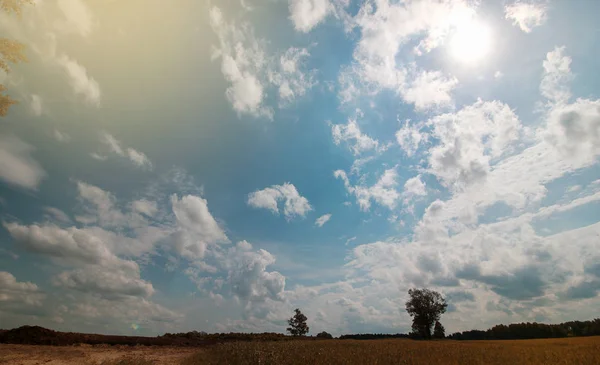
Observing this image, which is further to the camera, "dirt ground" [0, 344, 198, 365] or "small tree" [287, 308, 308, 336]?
"small tree" [287, 308, 308, 336]

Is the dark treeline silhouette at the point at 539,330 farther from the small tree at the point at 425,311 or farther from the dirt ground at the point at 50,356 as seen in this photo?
the dirt ground at the point at 50,356

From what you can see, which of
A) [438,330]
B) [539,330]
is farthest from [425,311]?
[539,330]

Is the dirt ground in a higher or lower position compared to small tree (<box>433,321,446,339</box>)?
higher

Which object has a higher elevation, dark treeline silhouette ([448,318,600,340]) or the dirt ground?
the dirt ground

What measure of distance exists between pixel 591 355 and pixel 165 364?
29.2 m

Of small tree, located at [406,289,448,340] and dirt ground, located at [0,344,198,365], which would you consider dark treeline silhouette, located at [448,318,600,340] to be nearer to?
small tree, located at [406,289,448,340]

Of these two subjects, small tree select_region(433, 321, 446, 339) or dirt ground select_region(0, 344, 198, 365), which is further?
small tree select_region(433, 321, 446, 339)

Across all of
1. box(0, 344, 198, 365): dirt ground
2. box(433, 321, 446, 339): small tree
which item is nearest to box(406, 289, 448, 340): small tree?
box(433, 321, 446, 339): small tree

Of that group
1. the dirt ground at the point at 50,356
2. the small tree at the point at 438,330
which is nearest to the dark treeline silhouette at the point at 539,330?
the small tree at the point at 438,330

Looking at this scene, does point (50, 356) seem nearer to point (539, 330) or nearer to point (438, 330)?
point (438, 330)

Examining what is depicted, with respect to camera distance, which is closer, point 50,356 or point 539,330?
point 50,356

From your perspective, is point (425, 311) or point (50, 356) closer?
point (50, 356)

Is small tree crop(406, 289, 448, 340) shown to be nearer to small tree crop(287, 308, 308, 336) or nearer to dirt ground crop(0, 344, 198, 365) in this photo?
small tree crop(287, 308, 308, 336)

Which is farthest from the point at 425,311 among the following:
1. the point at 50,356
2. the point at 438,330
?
the point at 50,356
